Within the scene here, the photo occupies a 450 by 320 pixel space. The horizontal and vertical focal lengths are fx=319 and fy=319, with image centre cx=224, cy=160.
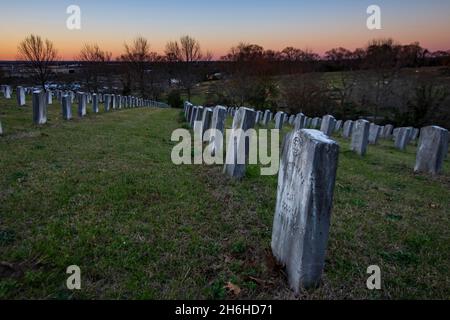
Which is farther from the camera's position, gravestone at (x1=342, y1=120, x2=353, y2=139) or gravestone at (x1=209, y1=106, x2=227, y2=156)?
gravestone at (x1=342, y1=120, x2=353, y2=139)

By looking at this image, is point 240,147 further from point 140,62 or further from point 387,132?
point 140,62

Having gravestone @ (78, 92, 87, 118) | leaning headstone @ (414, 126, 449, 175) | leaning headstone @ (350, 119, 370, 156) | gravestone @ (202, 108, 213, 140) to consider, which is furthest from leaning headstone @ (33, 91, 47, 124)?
leaning headstone @ (414, 126, 449, 175)

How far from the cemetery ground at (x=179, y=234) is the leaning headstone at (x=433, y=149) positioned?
9.03ft

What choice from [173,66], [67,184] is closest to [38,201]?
[67,184]

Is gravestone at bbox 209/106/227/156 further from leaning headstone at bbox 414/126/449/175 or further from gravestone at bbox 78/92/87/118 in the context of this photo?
gravestone at bbox 78/92/87/118

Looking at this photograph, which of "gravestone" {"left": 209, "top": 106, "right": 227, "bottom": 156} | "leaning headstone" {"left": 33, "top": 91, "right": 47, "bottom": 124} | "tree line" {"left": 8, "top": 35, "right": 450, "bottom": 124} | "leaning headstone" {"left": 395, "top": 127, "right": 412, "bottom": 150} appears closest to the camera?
"gravestone" {"left": 209, "top": 106, "right": 227, "bottom": 156}

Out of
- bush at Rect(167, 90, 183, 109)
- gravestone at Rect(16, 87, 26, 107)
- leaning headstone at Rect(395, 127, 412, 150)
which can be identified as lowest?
leaning headstone at Rect(395, 127, 412, 150)

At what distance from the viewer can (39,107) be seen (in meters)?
11.5

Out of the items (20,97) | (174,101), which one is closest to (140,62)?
(174,101)

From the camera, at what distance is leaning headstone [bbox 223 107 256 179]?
6551mm

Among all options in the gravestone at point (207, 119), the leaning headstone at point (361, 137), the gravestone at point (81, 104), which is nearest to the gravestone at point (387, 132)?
the leaning headstone at point (361, 137)

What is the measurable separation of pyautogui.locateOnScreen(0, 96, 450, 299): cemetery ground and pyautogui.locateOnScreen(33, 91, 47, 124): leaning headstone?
15.1 ft

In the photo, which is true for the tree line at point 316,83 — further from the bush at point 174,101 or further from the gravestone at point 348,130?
the gravestone at point 348,130
